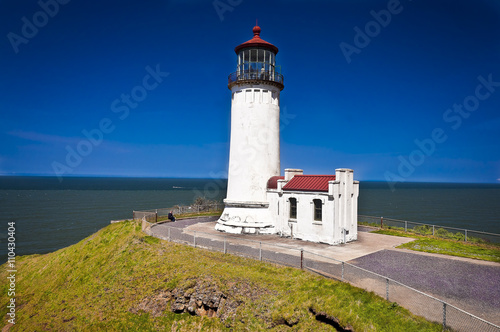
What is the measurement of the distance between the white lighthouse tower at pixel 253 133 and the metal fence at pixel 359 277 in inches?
127

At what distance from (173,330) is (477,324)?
410 inches

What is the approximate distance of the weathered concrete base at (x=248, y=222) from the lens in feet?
74.1

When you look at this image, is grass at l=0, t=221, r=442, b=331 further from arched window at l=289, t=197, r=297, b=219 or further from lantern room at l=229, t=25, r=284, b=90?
lantern room at l=229, t=25, r=284, b=90

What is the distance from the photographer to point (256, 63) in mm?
23609

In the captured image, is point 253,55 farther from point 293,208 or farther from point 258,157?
point 293,208

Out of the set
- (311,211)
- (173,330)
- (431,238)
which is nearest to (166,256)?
(173,330)

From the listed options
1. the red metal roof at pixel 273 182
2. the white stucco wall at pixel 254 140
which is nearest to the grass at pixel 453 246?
the red metal roof at pixel 273 182

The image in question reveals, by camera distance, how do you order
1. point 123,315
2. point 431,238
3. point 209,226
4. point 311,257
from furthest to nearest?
point 209,226
point 431,238
point 311,257
point 123,315

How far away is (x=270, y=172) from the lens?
936 inches

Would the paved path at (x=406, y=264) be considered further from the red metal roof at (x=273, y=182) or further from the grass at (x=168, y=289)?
the red metal roof at (x=273, y=182)

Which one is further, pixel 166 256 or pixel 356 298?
pixel 166 256

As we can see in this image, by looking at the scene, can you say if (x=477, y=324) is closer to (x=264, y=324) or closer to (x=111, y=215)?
(x=264, y=324)

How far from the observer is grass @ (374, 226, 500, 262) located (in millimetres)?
17125

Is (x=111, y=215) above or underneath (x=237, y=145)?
underneath
